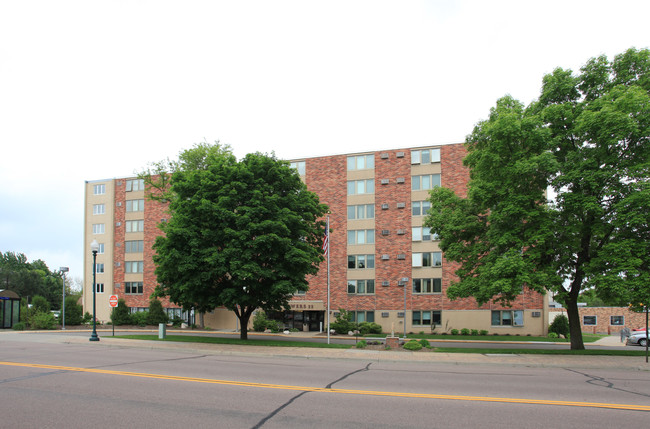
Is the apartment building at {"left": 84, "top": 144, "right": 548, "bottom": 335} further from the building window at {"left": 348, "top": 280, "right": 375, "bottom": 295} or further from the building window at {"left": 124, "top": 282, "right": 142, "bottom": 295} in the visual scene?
the building window at {"left": 124, "top": 282, "right": 142, "bottom": 295}

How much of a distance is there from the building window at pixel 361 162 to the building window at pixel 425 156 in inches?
149

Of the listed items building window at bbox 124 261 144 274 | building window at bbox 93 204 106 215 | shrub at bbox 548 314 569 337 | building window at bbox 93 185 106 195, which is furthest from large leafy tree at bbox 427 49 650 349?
building window at bbox 93 185 106 195

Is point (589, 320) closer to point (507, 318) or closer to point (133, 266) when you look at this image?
point (507, 318)

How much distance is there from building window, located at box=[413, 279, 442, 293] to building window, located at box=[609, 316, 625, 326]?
998 inches

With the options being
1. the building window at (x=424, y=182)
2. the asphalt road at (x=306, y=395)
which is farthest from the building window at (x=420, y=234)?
the asphalt road at (x=306, y=395)

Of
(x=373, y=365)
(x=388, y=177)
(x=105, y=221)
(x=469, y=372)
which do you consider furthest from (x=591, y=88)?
(x=105, y=221)

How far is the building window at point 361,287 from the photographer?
40.5 metres

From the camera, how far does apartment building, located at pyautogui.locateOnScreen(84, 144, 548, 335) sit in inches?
1510

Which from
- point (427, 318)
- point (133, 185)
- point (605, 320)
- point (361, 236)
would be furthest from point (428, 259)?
point (133, 185)

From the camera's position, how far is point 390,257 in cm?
4016

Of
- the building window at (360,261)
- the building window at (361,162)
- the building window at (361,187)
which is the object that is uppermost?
the building window at (361,162)

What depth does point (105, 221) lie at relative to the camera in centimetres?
5184

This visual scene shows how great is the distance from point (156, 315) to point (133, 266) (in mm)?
9980

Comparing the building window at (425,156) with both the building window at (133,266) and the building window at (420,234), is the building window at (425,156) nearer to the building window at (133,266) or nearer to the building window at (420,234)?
the building window at (420,234)
